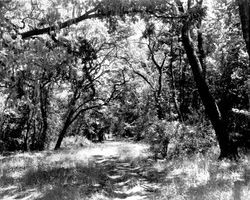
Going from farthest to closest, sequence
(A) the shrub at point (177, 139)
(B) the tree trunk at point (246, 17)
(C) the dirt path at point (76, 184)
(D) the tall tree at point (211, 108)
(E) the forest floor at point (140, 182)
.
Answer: (A) the shrub at point (177, 139) → (D) the tall tree at point (211, 108) → (C) the dirt path at point (76, 184) → (E) the forest floor at point (140, 182) → (B) the tree trunk at point (246, 17)

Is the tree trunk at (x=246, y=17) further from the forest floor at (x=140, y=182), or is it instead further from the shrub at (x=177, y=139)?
the shrub at (x=177, y=139)

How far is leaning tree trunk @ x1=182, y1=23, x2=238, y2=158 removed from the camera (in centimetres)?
906

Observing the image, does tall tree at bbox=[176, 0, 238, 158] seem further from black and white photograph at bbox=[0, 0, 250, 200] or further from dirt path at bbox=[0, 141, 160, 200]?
dirt path at bbox=[0, 141, 160, 200]

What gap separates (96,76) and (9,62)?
16.0 metres

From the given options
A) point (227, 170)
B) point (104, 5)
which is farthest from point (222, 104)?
point (104, 5)

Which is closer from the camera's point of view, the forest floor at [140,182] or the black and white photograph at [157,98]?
the forest floor at [140,182]

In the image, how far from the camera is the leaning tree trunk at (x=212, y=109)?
9062 millimetres

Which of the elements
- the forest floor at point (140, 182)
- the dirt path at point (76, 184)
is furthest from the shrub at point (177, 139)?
the dirt path at point (76, 184)

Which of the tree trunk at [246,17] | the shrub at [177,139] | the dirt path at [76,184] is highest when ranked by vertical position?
the tree trunk at [246,17]

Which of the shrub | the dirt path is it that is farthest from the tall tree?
the dirt path

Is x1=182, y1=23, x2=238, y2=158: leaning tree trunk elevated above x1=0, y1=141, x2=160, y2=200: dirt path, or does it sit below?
above

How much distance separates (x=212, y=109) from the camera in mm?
Answer: 9430

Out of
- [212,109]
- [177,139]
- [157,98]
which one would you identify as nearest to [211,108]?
[212,109]

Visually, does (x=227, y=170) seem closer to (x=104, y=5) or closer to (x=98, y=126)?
(x=104, y=5)
